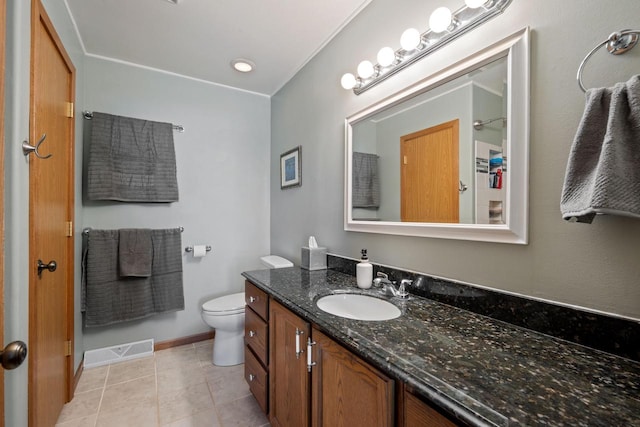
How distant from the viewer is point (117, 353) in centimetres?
223

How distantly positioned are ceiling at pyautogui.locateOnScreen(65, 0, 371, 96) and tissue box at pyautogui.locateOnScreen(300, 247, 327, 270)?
1.46m

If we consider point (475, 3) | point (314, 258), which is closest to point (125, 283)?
point (314, 258)

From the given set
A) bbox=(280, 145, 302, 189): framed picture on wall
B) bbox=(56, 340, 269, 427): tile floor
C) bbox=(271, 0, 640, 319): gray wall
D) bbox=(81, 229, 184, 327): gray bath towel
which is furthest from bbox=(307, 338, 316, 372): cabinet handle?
bbox=(81, 229, 184, 327): gray bath towel

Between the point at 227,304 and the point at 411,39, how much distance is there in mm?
2117

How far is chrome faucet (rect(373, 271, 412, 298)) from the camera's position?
1.26 metres

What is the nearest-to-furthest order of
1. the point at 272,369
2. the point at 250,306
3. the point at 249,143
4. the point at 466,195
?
the point at 466,195 < the point at 272,369 < the point at 250,306 < the point at 249,143

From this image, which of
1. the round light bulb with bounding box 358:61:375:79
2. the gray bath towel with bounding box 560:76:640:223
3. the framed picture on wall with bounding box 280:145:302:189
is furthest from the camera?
the framed picture on wall with bounding box 280:145:302:189

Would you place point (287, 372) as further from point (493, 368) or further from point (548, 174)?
point (548, 174)

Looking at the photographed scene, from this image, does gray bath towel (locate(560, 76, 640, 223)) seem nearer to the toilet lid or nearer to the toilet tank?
the toilet tank

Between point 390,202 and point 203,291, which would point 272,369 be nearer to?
point 390,202

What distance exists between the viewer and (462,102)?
3.78 feet

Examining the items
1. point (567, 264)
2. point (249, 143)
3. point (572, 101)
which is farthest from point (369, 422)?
point (249, 143)

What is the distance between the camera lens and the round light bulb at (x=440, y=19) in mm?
1112

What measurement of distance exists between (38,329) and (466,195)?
190cm
